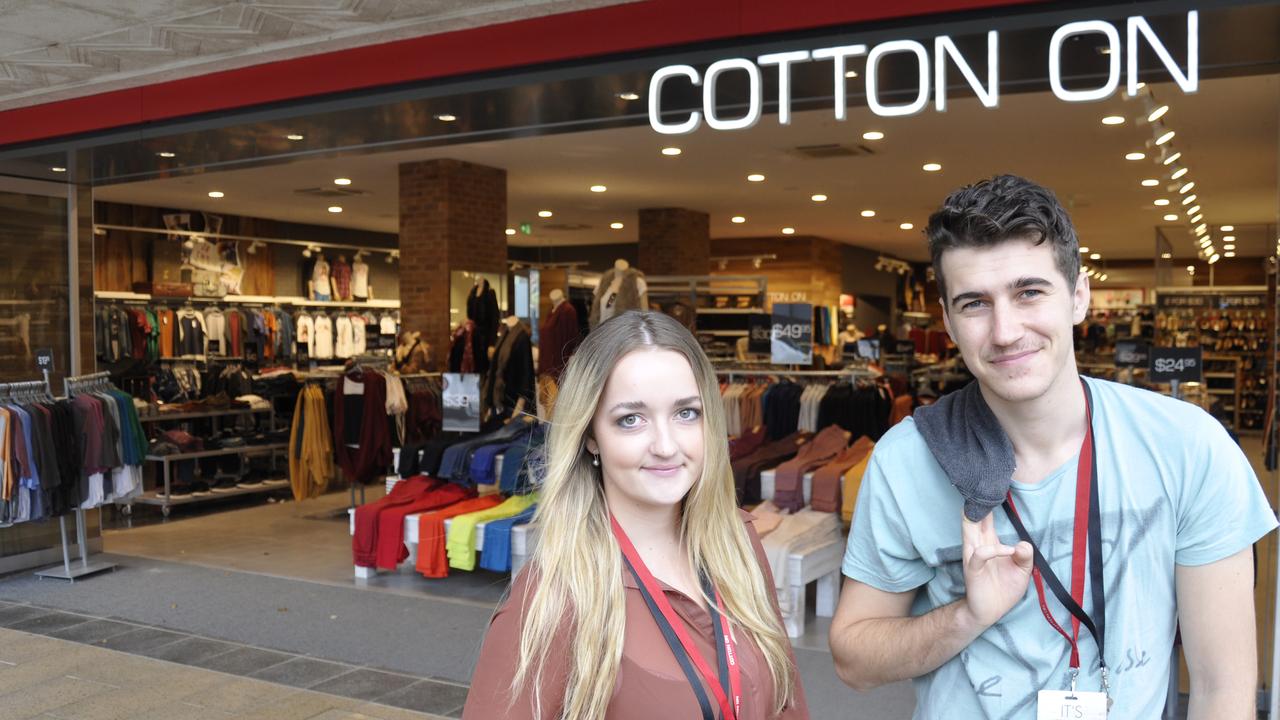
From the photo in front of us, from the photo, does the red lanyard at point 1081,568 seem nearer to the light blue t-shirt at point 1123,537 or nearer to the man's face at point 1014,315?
the light blue t-shirt at point 1123,537

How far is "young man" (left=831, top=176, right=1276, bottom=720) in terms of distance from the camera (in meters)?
1.30

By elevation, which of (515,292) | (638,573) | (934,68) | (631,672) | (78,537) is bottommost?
(78,537)

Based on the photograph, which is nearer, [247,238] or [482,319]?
[482,319]

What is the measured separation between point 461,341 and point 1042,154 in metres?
5.85

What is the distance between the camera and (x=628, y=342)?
1.68m

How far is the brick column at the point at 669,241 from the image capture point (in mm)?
14039

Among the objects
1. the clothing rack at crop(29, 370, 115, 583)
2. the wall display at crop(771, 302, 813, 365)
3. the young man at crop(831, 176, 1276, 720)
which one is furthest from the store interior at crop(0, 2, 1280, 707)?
the young man at crop(831, 176, 1276, 720)

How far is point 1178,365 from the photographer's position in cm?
571

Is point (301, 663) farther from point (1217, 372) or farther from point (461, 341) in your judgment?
point (1217, 372)

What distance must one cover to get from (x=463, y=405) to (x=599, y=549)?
17.5ft

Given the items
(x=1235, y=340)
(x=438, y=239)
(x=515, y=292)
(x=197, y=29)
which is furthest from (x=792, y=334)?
(x=1235, y=340)

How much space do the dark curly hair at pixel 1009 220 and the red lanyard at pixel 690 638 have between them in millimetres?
687

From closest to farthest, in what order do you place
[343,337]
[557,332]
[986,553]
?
[986,553], [557,332], [343,337]

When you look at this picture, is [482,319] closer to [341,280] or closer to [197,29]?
[197,29]
